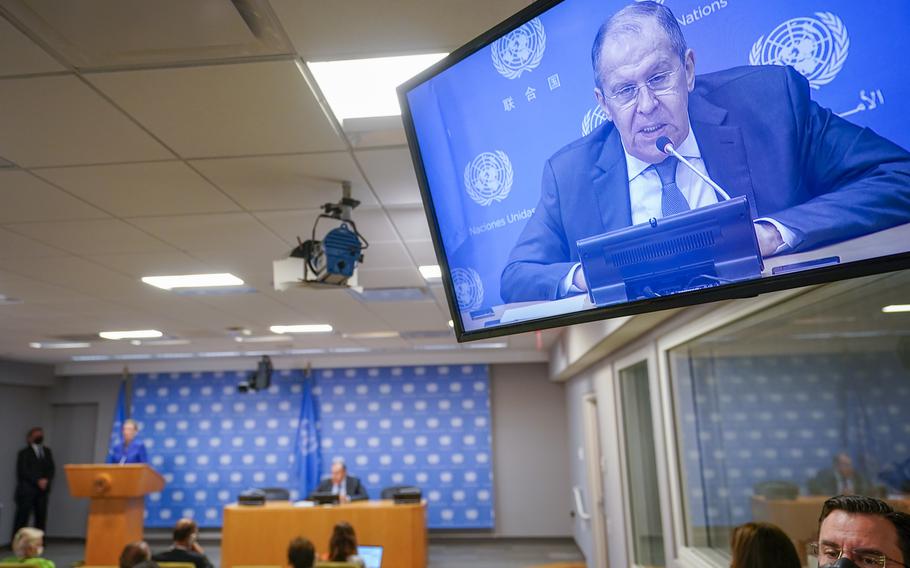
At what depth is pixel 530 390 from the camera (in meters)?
9.73

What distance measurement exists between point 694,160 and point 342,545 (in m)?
4.44

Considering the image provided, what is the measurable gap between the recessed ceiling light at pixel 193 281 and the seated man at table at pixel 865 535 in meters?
4.37

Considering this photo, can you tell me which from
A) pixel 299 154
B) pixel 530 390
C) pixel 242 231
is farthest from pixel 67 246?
pixel 530 390

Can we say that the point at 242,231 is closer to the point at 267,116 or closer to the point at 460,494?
the point at 267,116

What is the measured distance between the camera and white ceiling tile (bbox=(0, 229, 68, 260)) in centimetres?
361

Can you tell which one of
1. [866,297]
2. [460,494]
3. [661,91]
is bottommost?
[460,494]

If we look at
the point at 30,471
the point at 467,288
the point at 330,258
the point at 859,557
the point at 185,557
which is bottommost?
the point at 185,557

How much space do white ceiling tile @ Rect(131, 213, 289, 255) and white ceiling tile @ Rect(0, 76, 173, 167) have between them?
785 mm

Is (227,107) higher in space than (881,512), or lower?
higher

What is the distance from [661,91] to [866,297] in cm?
126

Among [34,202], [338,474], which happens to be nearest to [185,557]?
[34,202]

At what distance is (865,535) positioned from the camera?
1005mm

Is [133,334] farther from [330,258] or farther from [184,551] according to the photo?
[330,258]

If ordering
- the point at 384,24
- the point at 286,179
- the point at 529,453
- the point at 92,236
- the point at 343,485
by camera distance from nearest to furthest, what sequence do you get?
the point at 384,24, the point at 286,179, the point at 92,236, the point at 343,485, the point at 529,453
